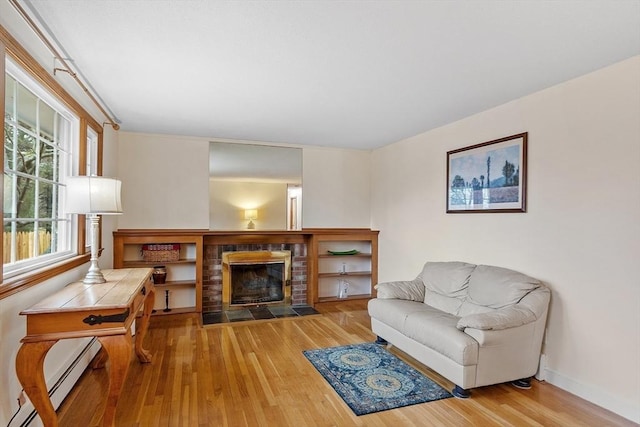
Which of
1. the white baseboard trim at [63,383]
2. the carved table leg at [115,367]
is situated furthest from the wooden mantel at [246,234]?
the carved table leg at [115,367]

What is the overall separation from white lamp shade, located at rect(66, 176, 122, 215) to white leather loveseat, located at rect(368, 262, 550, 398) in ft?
8.32

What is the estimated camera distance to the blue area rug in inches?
97.8

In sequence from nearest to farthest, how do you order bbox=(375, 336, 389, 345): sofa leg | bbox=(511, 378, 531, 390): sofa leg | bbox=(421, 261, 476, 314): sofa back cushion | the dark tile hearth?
1. bbox=(511, 378, 531, 390): sofa leg
2. bbox=(421, 261, 476, 314): sofa back cushion
3. bbox=(375, 336, 389, 345): sofa leg
4. the dark tile hearth

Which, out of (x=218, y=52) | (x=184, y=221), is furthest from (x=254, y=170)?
(x=218, y=52)

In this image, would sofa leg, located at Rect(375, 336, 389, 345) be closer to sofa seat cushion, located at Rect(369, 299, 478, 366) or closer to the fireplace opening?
sofa seat cushion, located at Rect(369, 299, 478, 366)

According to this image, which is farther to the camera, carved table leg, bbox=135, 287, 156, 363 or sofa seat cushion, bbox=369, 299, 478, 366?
carved table leg, bbox=135, 287, 156, 363

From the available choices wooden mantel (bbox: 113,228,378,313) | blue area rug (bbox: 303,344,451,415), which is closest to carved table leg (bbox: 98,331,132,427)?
blue area rug (bbox: 303,344,451,415)

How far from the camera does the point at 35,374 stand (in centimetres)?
180

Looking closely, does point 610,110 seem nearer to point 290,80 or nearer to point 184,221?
point 290,80

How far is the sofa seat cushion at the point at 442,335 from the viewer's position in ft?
8.17

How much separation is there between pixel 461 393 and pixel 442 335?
15.9 inches

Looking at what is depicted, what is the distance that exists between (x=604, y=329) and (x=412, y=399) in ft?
4.67

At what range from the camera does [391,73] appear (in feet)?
8.50

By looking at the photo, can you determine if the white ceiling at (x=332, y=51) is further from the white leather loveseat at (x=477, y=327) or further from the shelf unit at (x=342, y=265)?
the shelf unit at (x=342, y=265)
